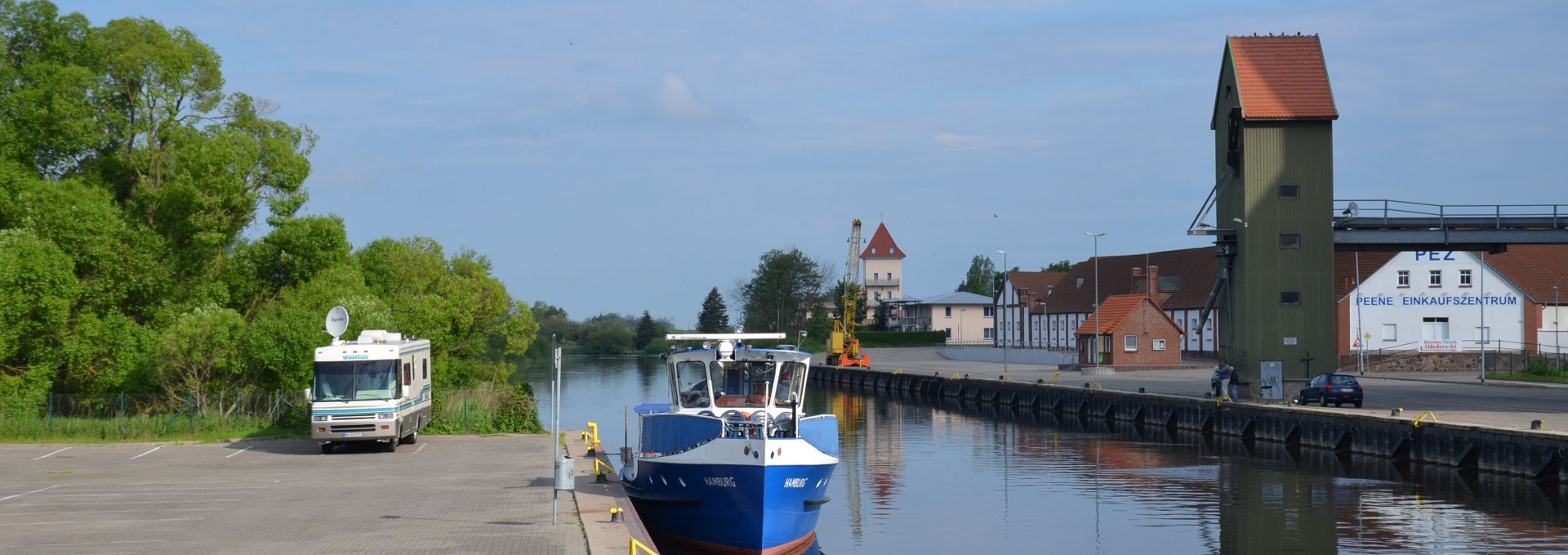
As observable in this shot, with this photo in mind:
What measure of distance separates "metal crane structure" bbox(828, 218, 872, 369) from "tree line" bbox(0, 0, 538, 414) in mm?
52439

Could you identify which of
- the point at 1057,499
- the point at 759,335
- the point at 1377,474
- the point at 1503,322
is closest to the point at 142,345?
the point at 759,335

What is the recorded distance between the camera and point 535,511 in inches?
777

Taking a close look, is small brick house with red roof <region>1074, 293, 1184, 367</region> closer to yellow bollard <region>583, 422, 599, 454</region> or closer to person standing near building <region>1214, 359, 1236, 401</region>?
person standing near building <region>1214, 359, 1236, 401</region>

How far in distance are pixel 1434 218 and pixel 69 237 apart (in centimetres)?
4091

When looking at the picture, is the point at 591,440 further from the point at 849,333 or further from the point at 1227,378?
the point at 849,333

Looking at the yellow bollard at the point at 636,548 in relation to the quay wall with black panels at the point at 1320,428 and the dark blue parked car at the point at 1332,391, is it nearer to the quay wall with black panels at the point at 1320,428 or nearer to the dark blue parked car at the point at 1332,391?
the quay wall with black panels at the point at 1320,428

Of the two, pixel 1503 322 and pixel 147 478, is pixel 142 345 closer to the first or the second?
pixel 147 478

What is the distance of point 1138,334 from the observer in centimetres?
7500

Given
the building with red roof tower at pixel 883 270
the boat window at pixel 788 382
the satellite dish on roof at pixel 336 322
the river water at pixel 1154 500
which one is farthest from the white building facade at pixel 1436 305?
the building with red roof tower at pixel 883 270

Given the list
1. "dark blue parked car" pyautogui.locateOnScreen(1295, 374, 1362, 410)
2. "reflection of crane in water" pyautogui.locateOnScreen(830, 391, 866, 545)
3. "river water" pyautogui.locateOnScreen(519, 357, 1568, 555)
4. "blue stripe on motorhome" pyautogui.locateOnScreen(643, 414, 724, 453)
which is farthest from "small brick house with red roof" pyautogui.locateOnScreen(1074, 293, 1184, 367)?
"blue stripe on motorhome" pyautogui.locateOnScreen(643, 414, 724, 453)

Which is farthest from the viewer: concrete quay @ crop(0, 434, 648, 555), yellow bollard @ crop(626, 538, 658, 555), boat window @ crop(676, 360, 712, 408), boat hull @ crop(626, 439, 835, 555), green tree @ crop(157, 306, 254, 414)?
green tree @ crop(157, 306, 254, 414)

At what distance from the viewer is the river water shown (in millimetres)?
23641

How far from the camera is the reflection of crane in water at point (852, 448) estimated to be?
A: 27.4m

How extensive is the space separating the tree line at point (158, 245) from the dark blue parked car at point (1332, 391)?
26.1m
